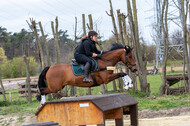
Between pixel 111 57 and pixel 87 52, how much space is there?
67cm

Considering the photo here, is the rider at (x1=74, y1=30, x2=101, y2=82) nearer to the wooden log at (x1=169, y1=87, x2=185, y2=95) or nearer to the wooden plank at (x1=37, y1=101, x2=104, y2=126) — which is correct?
the wooden plank at (x1=37, y1=101, x2=104, y2=126)

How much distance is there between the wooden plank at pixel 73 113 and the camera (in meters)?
5.81

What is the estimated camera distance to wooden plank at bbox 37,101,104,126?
5809 mm

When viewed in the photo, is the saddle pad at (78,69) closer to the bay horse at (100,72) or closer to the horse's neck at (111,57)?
the bay horse at (100,72)

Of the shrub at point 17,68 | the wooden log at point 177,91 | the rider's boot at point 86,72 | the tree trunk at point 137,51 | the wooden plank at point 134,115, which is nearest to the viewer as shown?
the rider's boot at point 86,72

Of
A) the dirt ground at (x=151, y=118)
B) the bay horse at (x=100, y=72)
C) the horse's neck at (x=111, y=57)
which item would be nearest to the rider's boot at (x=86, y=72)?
the bay horse at (x=100, y=72)

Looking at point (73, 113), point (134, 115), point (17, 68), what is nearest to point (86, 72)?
point (73, 113)

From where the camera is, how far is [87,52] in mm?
7023

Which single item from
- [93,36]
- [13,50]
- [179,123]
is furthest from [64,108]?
[13,50]

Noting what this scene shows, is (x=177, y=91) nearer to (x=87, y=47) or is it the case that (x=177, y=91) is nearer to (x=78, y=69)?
(x=78, y=69)

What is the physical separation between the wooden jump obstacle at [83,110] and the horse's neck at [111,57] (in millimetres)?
918

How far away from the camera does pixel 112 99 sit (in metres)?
6.26

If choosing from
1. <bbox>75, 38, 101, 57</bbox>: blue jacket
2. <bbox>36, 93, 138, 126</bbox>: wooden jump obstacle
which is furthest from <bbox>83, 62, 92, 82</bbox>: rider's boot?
<bbox>36, 93, 138, 126</bbox>: wooden jump obstacle

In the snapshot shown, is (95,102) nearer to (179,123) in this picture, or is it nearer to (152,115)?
(179,123)
